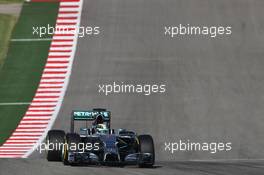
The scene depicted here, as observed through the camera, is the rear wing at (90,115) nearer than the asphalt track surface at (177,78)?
Yes

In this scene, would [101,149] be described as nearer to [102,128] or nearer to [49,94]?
[102,128]

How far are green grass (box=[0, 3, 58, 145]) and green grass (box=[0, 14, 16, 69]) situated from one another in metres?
0.27

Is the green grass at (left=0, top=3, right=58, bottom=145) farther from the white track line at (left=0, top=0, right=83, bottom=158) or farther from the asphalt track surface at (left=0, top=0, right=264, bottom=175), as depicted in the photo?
the asphalt track surface at (left=0, top=0, right=264, bottom=175)

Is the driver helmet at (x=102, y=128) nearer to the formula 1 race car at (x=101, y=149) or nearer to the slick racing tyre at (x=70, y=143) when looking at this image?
the formula 1 race car at (x=101, y=149)

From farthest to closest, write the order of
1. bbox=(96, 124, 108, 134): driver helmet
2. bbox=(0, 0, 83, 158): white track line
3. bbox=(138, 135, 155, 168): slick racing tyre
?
bbox=(0, 0, 83, 158): white track line, bbox=(96, 124, 108, 134): driver helmet, bbox=(138, 135, 155, 168): slick racing tyre

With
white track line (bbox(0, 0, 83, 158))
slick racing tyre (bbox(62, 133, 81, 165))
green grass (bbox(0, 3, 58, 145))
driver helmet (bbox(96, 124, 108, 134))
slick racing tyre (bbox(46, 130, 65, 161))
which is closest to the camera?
slick racing tyre (bbox(62, 133, 81, 165))

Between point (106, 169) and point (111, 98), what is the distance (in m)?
12.7

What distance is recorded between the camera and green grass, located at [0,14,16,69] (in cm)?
4025

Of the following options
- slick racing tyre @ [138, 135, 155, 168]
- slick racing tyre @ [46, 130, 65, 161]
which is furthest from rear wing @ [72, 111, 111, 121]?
slick racing tyre @ [138, 135, 155, 168]

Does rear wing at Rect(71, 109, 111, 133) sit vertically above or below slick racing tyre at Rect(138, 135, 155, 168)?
above

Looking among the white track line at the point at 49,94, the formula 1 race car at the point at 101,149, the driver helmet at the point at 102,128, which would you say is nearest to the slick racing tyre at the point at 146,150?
the formula 1 race car at the point at 101,149

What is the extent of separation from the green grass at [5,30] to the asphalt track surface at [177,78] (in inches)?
149

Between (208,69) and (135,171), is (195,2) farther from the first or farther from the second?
(135,171)

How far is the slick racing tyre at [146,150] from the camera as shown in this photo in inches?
854
